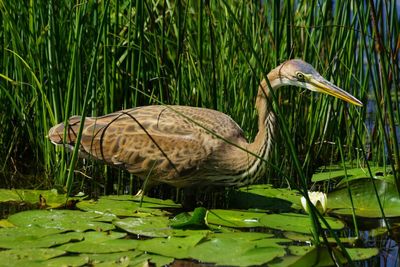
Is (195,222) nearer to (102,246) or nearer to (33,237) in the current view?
(102,246)

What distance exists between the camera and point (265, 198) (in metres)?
5.30

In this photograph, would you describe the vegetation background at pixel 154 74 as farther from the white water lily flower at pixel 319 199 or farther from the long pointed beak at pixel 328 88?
the white water lily flower at pixel 319 199

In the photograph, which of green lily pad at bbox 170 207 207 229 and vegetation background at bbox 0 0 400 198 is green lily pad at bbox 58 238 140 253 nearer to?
green lily pad at bbox 170 207 207 229

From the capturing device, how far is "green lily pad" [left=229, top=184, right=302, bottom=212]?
16.9 feet

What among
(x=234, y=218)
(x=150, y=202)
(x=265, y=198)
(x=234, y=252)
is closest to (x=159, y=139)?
(x=150, y=202)

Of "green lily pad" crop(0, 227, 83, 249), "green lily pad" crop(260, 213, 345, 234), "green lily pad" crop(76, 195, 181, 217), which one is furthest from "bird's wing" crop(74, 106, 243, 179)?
"green lily pad" crop(0, 227, 83, 249)

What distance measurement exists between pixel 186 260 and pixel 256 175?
141 centimetres

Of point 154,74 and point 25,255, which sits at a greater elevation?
point 154,74

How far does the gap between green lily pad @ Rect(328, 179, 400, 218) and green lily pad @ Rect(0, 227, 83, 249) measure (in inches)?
64.8

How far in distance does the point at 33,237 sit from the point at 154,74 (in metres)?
2.02

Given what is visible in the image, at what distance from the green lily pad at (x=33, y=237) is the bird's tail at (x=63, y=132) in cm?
88

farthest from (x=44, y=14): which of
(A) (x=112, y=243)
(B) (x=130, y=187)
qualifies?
(A) (x=112, y=243)

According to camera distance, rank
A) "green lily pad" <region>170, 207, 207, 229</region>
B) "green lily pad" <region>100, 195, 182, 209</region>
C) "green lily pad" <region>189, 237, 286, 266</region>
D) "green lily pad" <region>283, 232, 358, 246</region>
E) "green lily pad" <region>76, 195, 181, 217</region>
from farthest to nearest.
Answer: "green lily pad" <region>100, 195, 182, 209</region>, "green lily pad" <region>76, 195, 181, 217</region>, "green lily pad" <region>170, 207, 207, 229</region>, "green lily pad" <region>283, 232, 358, 246</region>, "green lily pad" <region>189, 237, 286, 266</region>

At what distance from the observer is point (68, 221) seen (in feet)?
14.9
